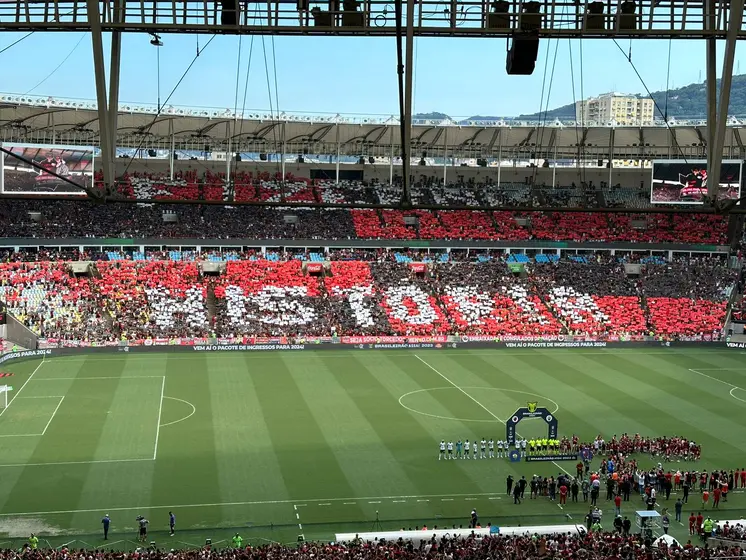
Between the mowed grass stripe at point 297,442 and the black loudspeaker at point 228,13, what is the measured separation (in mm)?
14690

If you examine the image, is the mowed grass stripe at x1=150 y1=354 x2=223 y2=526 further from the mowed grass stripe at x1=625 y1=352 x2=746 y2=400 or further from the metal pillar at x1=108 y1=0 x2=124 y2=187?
the mowed grass stripe at x1=625 y1=352 x2=746 y2=400

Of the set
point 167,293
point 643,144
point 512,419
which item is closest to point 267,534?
point 512,419

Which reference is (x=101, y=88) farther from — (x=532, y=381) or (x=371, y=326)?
(x=371, y=326)

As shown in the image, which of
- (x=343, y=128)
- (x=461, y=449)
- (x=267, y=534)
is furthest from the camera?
(x=343, y=128)

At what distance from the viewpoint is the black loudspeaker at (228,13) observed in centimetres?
1594

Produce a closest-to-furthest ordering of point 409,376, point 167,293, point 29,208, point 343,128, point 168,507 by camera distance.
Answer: point 168,507 → point 409,376 → point 167,293 → point 29,208 → point 343,128

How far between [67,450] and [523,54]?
72.9ft

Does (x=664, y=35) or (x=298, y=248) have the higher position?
(x=664, y=35)

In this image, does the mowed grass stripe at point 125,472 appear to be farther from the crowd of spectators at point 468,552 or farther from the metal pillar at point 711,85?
the metal pillar at point 711,85

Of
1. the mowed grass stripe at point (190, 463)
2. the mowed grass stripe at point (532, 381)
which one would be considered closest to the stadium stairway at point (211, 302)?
the mowed grass stripe at point (190, 463)

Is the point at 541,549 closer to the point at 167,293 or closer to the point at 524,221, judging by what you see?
the point at 167,293

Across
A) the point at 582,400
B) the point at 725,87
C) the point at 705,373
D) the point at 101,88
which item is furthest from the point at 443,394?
the point at 101,88

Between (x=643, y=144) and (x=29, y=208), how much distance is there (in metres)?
45.2

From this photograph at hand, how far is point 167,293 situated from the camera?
56719 mm
